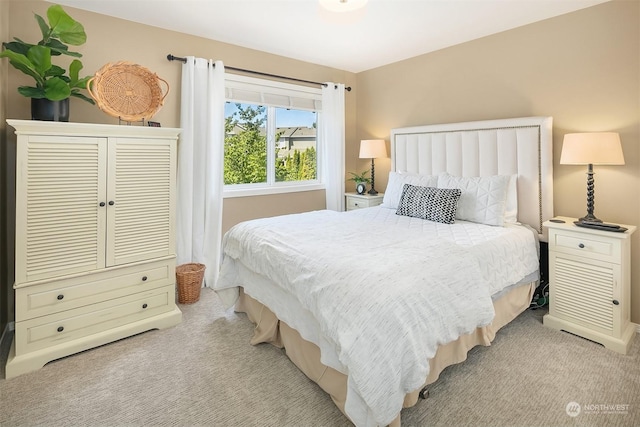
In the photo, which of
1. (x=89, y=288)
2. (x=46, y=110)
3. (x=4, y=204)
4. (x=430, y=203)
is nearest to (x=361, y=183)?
(x=430, y=203)

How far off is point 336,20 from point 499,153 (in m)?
1.86

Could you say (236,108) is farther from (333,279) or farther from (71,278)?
(333,279)

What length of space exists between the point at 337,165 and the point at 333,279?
288 centimetres

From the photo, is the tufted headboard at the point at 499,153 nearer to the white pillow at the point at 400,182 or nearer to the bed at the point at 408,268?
the bed at the point at 408,268

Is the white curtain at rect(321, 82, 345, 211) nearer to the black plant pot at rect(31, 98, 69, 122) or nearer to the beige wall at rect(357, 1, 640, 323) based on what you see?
the beige wall at rect(357, 1, 640, 323)

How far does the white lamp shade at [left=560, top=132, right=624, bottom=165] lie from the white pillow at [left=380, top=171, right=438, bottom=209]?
1.15m

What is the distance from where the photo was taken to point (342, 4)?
216 centimetres

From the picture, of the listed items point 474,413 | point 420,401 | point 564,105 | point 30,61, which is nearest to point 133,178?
point 30,61

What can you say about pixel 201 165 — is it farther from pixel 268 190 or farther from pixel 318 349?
pixel 318 349

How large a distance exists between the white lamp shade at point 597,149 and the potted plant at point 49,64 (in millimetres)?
3483

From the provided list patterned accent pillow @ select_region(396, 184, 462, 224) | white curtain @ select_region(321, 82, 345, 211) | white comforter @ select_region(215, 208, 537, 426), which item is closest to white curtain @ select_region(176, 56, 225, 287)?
white comforter @ select_region(215, 208, 537, 426)

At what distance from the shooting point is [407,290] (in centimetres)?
154

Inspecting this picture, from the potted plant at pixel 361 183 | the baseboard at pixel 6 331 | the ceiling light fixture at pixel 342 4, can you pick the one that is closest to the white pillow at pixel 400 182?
the potted plant at pixel 361 183

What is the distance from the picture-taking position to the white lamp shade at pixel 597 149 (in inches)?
89.7
